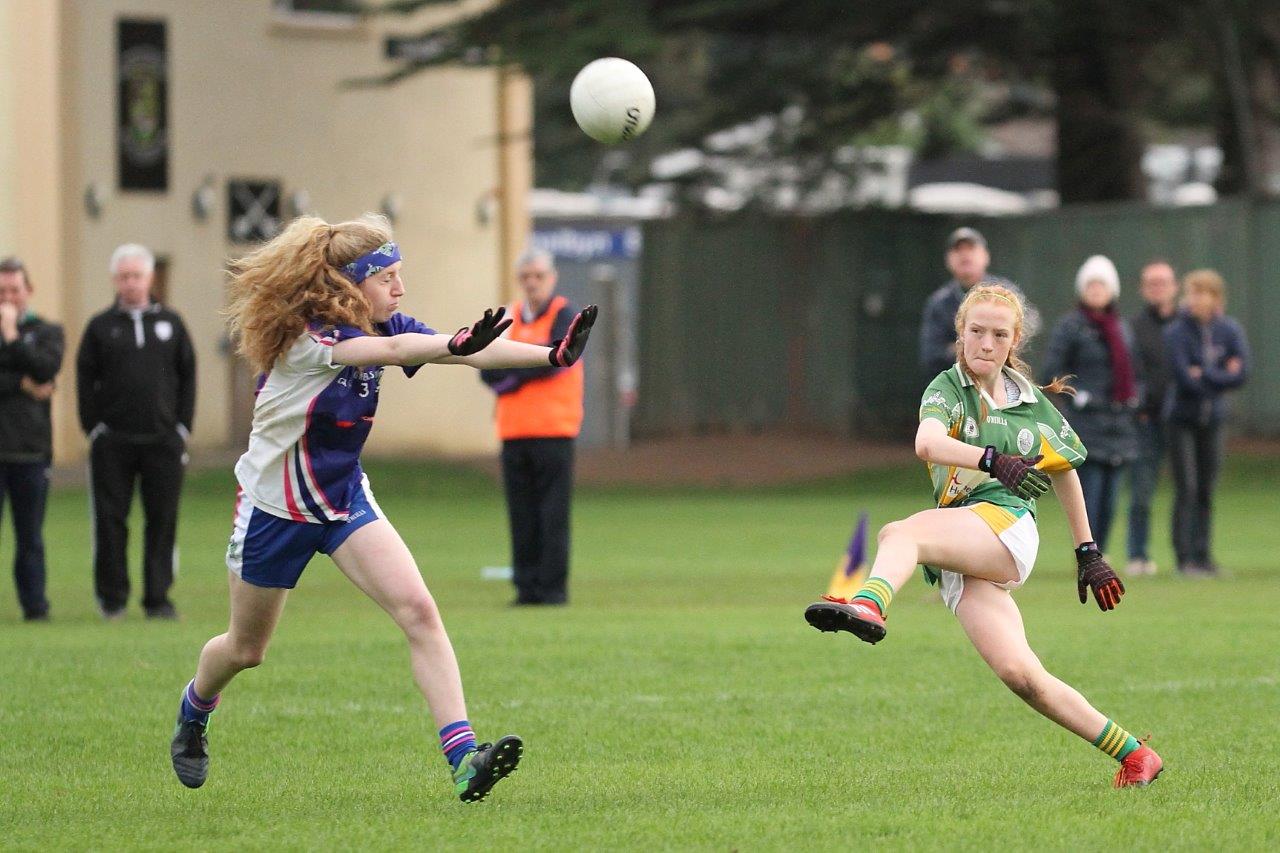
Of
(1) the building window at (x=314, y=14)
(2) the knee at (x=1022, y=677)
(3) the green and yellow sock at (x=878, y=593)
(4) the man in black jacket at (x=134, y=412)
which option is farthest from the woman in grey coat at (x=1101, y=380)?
(1) the building window at (x=314, y=14)

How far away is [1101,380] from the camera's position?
14.6m

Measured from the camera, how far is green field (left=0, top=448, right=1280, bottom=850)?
654 cm

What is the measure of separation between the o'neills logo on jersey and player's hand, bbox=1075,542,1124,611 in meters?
0.38

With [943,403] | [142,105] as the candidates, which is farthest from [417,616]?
[142,105]

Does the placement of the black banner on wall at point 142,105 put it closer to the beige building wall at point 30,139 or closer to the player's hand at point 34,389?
the beige building wall at point 30,139

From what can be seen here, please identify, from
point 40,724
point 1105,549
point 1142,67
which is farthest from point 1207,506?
point 1142,67

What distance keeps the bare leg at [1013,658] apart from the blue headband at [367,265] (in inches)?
87.5

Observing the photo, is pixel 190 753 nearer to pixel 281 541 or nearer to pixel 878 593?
pixel 281 541

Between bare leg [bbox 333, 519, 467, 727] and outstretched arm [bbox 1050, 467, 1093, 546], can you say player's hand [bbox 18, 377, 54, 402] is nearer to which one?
bare leg [bbox 333, 519, 467, 727]

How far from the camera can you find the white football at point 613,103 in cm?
873

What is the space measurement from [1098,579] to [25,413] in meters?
7.89

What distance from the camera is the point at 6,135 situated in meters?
26.3

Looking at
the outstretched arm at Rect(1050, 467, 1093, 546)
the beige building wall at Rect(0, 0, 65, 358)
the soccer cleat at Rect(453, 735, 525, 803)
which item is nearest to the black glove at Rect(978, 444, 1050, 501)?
the outstretched arm at Rect(1050, 467, 1093, 546)

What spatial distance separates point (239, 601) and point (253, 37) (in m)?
23.3
